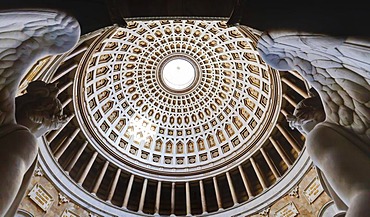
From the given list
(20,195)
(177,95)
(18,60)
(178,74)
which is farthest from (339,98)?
(178,74)

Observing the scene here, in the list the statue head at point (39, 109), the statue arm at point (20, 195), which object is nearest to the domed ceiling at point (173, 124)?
the statue head at point (39, 109)

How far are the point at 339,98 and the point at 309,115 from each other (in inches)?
87.1

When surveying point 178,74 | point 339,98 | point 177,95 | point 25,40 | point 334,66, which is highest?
point 178,74

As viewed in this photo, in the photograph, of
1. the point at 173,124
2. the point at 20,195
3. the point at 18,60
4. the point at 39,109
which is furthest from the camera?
the point at 173,124

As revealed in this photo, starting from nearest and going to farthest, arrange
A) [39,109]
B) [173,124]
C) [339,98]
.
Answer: [339,98] → [39,109] → [173,124]

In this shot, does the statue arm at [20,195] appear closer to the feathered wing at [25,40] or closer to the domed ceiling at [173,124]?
the feathered wing at [25,40]

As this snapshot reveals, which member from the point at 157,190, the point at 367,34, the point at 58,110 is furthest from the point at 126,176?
the point at 367,34

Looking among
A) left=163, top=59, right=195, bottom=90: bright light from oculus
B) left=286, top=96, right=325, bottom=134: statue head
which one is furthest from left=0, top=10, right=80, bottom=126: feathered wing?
left=163, top=59, right=195, bottom=90: bright light from oculus

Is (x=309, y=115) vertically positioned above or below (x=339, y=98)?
above

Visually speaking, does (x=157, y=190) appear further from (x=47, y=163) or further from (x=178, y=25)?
(x=178, y=25)

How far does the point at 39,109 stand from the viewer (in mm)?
8203

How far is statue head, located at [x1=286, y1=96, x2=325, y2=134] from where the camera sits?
8.84 m

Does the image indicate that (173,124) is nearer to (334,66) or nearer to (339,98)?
(339,98)

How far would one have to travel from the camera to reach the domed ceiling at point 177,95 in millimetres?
20672
